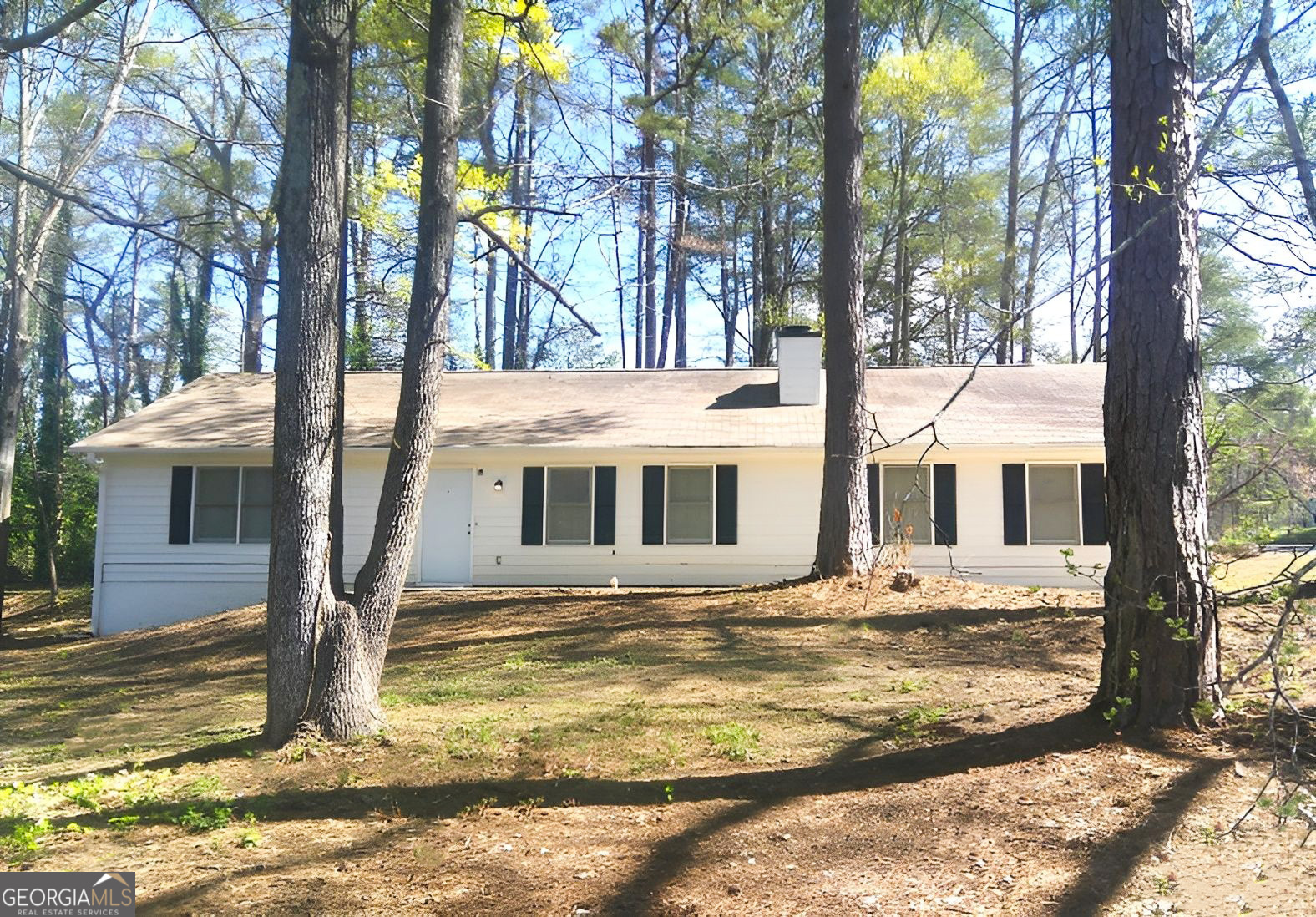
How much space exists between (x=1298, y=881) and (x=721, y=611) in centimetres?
709

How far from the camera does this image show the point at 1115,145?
215 inches

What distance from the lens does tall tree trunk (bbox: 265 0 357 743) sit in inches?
226

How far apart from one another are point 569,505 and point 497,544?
129 centimetres

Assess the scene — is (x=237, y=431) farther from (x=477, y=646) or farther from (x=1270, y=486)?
(x=1270, y=486)

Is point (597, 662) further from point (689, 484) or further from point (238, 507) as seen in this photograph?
point (238, 507)

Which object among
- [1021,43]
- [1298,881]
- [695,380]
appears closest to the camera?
[1298,881]

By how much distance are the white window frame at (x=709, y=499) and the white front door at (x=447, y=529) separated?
10.2ft

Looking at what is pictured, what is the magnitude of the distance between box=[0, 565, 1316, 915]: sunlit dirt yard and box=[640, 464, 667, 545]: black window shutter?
19.0ft

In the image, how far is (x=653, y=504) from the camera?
14.6 m

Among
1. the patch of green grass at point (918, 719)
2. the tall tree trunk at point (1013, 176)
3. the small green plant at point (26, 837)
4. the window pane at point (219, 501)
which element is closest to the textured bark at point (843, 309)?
the patch of green grass at point (918, 719)

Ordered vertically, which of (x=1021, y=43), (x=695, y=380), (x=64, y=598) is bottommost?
(x=64, y=598)

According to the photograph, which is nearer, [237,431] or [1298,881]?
[1298,881]

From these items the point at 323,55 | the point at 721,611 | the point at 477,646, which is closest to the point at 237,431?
the point at 477,646

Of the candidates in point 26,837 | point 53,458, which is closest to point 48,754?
point 26,837
